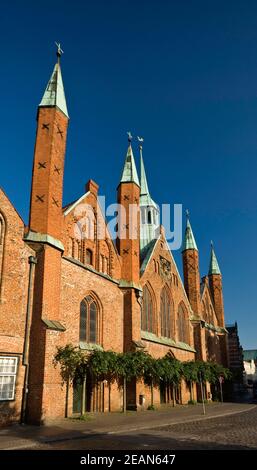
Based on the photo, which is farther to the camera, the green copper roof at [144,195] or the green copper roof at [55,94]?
the green copper roof at [144,195]

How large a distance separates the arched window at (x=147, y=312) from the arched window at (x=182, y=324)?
578 cm

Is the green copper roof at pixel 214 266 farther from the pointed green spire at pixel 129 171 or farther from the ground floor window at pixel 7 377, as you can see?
the ground floor window at pixel 7 377

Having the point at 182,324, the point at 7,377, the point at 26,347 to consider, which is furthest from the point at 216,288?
the point at 7,377

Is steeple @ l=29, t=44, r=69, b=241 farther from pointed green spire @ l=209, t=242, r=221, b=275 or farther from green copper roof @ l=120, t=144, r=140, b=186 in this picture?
pointed green spire @ l=209, t=242, r=221, b=275

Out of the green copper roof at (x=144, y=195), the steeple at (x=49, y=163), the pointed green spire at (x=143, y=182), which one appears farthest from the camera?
the pointed green spire at (x=143, y=182)

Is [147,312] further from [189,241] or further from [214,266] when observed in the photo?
[214,266]

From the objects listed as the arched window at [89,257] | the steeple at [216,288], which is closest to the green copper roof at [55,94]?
the arched window at [89,257]

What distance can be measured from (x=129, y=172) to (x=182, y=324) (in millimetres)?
15676

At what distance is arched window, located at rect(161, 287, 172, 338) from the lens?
3328 centimetres

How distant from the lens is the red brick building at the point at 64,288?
667 inches

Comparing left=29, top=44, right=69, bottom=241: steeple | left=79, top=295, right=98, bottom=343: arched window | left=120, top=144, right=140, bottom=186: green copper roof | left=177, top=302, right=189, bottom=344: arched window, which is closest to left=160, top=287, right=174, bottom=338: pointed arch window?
left=177, top=302, right=189, bottom=344: arched window

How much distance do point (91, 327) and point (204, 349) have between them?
62.3ft

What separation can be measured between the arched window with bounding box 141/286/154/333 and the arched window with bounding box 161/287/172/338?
6.92ft
